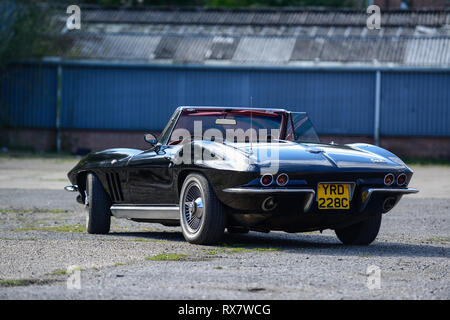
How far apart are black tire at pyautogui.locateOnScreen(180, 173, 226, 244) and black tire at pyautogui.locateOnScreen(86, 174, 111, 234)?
4.86ft

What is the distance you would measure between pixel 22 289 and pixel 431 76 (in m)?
24.5

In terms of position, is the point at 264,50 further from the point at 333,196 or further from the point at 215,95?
the point at 333,196

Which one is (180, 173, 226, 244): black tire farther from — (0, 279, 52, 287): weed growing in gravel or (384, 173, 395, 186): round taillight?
(0, 279, 52, 287): weed growing in gravel

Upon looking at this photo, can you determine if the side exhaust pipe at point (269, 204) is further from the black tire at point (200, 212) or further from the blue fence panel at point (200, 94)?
the blue fence panel at point (200, 94)

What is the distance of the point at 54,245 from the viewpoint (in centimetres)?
772

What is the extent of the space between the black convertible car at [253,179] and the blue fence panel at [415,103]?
19930mm

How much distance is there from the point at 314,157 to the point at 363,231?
110 cm

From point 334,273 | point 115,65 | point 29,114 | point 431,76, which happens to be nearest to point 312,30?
point 431,76

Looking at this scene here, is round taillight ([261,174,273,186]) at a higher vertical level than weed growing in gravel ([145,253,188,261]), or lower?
higher

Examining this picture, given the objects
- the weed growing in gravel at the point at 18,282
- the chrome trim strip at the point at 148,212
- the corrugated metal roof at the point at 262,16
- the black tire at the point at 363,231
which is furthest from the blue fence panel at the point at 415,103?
the weed growing in gravel at the point at 18,282

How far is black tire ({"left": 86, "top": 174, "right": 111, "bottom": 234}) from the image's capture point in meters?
9.22

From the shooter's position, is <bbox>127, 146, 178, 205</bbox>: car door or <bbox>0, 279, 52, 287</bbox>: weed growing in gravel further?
<bbox>127, 146, 178, 205</bbox>: car door

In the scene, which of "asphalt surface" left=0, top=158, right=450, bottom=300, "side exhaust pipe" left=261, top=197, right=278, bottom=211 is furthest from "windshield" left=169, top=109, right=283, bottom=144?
"side exhaust pipe" left=261, top=197, right=278, bottom=211
